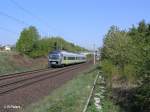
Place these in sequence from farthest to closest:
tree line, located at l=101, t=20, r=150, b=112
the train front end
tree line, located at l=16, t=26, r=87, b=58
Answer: tree line, located at l=16, t=26, r=87, b=58 → the train front end → tree line, located at l=101, t=20, r=150, b=112

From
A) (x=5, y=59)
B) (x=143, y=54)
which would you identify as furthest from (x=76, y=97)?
(x=5, y=59)

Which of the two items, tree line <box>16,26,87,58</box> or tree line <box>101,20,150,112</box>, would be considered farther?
tree line <box>16,26,87,58</box>

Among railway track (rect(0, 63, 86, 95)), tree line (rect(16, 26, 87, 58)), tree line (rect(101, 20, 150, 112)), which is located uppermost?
tree line (rect(16, 26, 87, 58))

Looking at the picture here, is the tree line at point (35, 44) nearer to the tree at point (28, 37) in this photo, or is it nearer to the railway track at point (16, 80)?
the tree at point (28, 37)

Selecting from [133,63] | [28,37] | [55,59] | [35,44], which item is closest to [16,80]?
[133,63]

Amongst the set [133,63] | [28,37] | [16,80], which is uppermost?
[28,37]

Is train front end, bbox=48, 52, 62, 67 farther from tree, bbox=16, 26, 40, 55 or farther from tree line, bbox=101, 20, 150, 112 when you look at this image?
tree, bbox=16, 26, 40, 55

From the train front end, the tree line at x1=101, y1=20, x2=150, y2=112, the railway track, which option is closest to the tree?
the train front end

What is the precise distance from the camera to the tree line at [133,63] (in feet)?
51.1

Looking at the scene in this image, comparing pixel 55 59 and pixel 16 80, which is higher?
pixel 55 59

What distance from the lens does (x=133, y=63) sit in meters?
21.3

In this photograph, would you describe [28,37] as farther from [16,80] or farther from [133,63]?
[133,63]

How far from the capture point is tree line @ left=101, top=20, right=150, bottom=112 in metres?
15.6

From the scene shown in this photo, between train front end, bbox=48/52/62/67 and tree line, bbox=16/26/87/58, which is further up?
tree line, bbox=16/26/87/58
